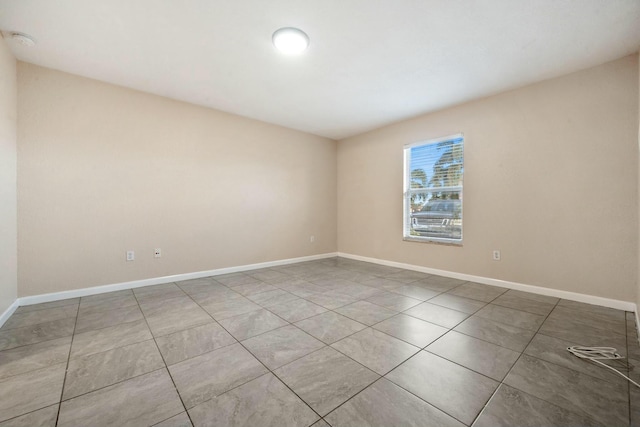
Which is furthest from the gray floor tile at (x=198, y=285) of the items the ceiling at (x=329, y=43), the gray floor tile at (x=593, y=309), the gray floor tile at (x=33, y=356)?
the gray floor tile at (x=593, y=309)

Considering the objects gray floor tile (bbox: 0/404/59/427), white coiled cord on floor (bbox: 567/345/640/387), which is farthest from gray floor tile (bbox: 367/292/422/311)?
gray floor tile (bbox: 0/404/59/427)

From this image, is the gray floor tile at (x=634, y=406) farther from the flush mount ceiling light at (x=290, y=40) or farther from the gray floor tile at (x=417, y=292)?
the flush mount ceiling light at (x=290, y=40)

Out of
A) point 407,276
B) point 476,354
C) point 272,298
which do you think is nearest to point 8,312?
point 272,298

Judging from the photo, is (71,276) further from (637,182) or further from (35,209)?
(637,182)

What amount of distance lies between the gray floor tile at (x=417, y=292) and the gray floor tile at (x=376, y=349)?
1.09 meters

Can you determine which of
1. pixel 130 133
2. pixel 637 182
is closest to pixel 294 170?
pixel 130 133

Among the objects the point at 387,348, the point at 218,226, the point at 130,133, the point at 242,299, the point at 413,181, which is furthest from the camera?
the point at 413,181

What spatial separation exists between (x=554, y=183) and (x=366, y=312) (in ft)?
8.58

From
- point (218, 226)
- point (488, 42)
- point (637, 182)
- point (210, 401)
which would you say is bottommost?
point (210, 401)

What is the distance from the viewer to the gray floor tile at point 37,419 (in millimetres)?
1170

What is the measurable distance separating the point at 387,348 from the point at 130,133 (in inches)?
148

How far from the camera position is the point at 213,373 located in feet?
5.08

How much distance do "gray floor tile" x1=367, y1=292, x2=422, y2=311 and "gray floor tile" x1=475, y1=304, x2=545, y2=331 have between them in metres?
0.61

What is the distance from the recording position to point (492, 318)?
233cm
